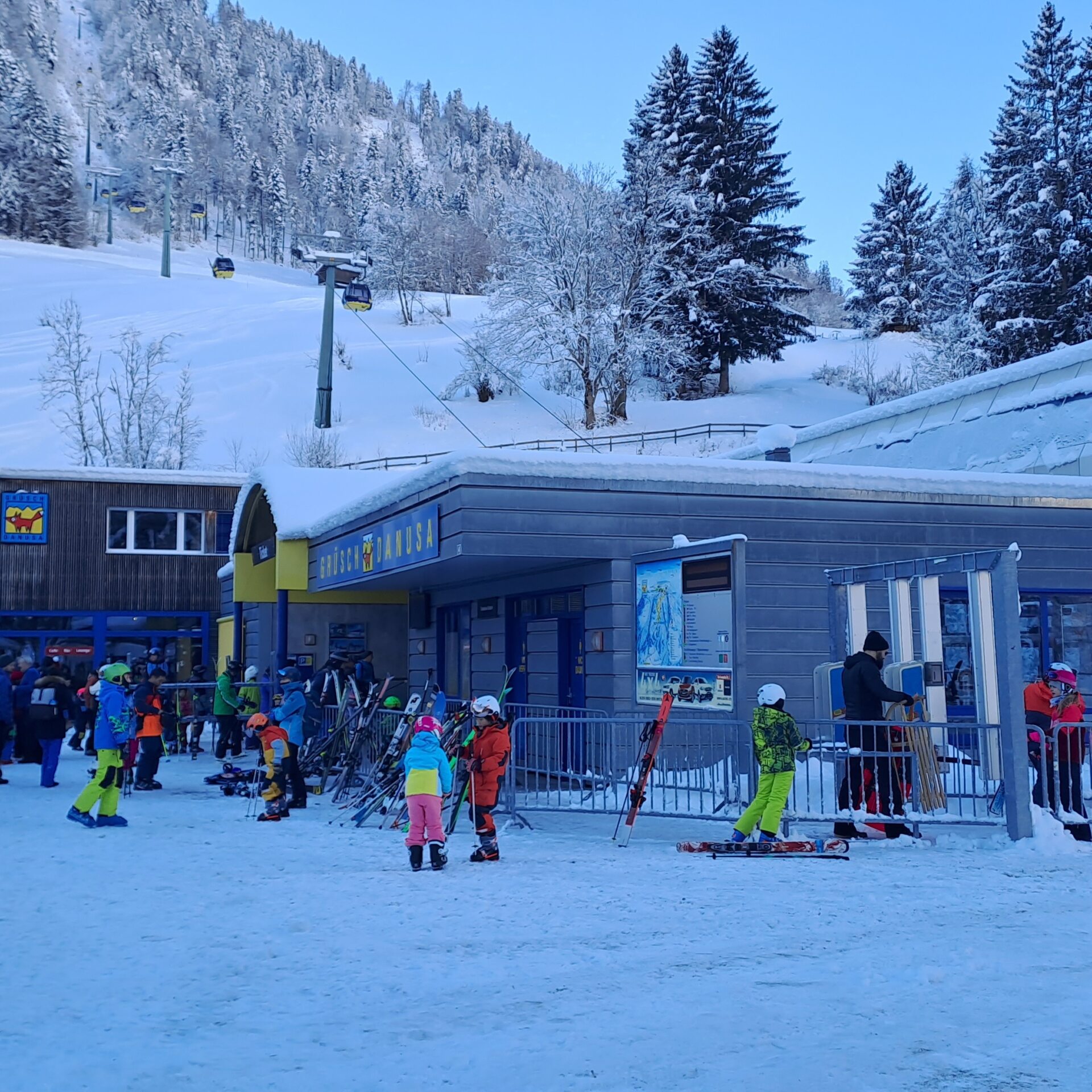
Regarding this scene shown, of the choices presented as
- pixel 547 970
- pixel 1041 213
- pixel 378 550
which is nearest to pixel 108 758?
pixel 378 550

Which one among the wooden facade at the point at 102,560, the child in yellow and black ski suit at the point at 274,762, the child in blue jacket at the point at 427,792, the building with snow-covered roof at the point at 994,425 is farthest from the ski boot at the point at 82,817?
the wooden facade at the point at 102,560

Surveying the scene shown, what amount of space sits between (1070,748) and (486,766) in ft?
17.2

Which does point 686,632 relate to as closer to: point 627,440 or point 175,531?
point 175,531

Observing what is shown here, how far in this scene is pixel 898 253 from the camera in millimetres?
70062

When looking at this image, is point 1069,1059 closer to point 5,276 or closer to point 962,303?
point 962,303

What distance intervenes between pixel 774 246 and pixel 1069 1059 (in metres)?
55.3

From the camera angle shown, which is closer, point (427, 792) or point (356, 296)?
point (427, 792)

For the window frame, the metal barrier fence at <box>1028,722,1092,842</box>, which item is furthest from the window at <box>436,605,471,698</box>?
the window frame

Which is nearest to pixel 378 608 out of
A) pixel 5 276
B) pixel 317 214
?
pixel 5 276

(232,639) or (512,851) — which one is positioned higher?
(232,639)

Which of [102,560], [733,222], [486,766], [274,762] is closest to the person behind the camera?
[486,766]

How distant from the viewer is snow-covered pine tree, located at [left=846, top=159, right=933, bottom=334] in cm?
6975

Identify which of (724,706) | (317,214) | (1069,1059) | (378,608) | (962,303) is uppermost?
(317,214)

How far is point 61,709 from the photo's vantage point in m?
15.7
